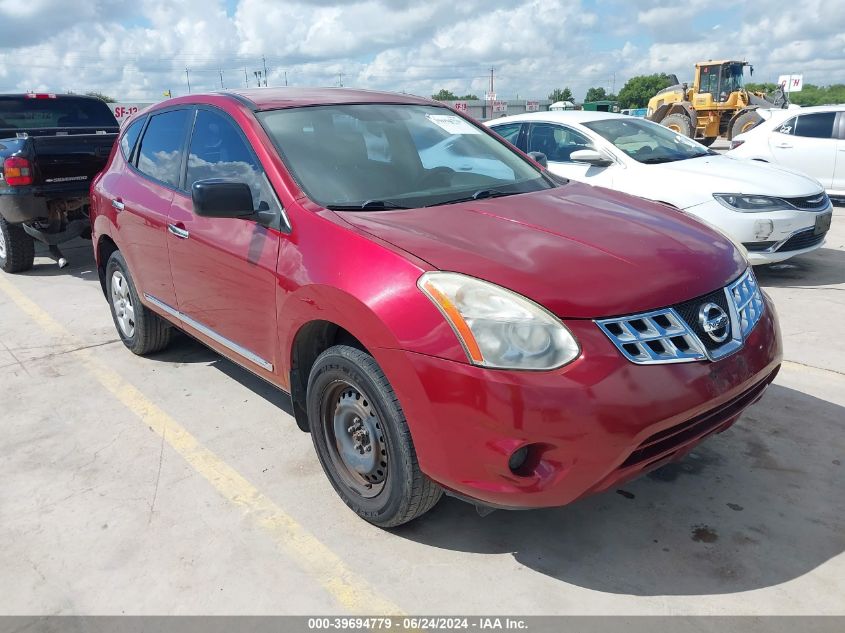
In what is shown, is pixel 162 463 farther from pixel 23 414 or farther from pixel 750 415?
pixel 750 415

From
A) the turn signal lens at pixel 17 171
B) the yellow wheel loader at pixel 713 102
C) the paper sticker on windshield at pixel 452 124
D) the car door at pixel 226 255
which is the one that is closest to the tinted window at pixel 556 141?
the paper sticker on windshield at pixel 452 124

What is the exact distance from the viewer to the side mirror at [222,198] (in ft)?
9.62

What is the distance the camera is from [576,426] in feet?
7.14

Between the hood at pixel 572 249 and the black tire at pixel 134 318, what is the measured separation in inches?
94.9

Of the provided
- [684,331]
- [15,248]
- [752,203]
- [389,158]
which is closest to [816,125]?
[752,203]

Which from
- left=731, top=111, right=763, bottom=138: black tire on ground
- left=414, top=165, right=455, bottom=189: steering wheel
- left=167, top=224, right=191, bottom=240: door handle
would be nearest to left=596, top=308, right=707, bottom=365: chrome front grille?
left=414, top=165, right=455, bottom=189: steering wheel

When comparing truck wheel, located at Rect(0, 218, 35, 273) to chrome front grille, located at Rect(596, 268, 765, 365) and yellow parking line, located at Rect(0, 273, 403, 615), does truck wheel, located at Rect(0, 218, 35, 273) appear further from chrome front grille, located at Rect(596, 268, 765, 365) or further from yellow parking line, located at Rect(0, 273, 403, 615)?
chrome front grille, located at Rect(596, 268, 765, 365)

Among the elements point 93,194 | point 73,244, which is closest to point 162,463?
point 93,194

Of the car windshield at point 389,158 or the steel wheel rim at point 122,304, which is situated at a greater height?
the car windshield at point 389,158

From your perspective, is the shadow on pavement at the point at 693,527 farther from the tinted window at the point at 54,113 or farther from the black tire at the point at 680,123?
the black tire at the point at 680,123

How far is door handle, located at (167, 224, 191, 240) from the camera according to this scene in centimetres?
364

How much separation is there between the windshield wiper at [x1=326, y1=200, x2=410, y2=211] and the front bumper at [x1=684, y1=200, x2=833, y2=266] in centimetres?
391

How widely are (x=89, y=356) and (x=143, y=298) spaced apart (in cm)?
96

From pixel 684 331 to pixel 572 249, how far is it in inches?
19.6
